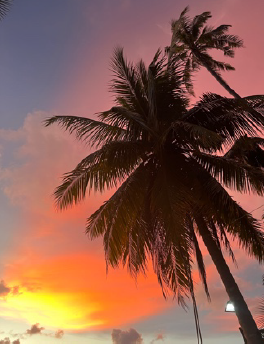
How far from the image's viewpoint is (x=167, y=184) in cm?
962

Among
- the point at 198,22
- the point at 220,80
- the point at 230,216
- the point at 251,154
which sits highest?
the point at 198,22

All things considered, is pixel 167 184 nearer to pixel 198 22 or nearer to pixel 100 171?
pixel 100 171

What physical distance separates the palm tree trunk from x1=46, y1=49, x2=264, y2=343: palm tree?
0.10 feet

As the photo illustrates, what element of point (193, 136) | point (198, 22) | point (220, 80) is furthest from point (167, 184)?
point (198, 22)

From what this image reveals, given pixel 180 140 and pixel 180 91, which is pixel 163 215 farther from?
pixel 180 91

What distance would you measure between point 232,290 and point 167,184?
138 inches

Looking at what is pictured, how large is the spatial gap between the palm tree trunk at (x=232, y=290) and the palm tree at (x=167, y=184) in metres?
0.03

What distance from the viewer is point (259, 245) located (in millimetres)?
8672

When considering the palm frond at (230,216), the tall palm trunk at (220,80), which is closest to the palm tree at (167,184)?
the palm frond at (230,216)

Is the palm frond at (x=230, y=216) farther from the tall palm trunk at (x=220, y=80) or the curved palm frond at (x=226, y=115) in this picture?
the tall palm trunk at (x=220, y=80)

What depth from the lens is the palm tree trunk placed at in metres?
7.84

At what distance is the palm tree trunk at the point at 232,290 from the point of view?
7844 mm

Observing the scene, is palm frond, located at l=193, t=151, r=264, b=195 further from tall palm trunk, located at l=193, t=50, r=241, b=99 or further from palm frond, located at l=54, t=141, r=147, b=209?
tall palm trunk, located at l=193, t=50, r=241, b=99

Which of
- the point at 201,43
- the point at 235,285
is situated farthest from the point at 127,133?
the point at 201,43
